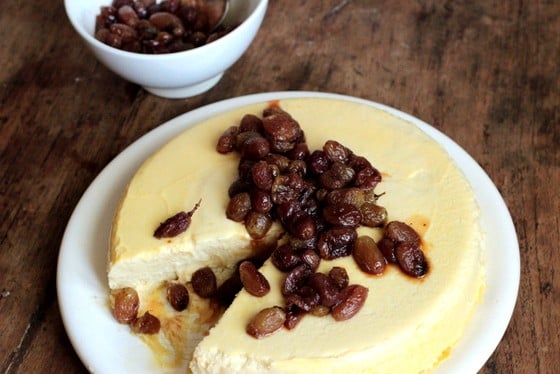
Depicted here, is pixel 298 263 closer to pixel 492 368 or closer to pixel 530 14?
pixel 492 368

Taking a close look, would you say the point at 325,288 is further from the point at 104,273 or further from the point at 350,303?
the point at 104,273

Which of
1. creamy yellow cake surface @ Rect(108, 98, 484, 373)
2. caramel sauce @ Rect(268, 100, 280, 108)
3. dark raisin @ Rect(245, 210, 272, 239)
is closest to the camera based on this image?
creamy yellow cake surface @ Rect(108, 98, 484, 373)

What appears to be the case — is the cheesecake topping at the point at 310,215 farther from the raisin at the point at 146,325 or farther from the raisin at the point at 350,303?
the raisin at the point at 146,325

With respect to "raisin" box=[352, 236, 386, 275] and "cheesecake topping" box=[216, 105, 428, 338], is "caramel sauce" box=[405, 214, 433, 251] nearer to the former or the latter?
"cheesecake topping" box=[216, 105, 428, 338]

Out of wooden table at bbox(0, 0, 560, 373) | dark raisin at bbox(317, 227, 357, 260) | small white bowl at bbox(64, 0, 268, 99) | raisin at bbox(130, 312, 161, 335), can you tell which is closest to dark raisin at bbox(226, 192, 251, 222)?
dark raisin at bbox(317, 227, 357, 260)

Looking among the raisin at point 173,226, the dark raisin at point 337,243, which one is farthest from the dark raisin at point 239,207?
the dark raisin at point 337,243

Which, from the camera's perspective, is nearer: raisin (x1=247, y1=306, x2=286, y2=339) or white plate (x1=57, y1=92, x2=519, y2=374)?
raisin (x1=247, y1=306, x2=286, y2=339)

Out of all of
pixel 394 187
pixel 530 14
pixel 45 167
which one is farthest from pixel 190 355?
pixel 530 14
